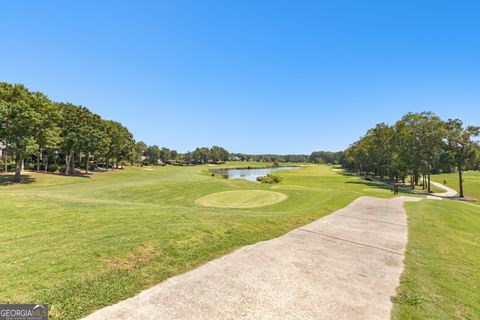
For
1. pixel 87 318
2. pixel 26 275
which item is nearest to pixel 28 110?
pixel 26 275

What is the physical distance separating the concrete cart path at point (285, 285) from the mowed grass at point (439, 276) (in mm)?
309

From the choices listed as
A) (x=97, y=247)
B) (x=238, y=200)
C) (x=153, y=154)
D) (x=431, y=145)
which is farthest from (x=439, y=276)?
(x=153, y=154)

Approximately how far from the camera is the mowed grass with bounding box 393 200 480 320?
478cm

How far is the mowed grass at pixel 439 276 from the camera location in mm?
4781

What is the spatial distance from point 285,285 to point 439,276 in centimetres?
465

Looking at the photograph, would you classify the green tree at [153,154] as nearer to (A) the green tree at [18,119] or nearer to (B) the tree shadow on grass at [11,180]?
(B) the tree shadow on grass at [11,180]

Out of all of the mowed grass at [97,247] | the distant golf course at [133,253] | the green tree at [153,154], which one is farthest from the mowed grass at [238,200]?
the green tree at [153,154]

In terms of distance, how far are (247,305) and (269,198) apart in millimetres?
16997

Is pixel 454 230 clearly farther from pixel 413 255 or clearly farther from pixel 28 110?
pixel 28 110

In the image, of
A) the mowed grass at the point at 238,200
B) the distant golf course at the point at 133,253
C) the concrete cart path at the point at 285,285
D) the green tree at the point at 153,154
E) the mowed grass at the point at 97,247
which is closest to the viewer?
the concrete cart path at the point at 285,285

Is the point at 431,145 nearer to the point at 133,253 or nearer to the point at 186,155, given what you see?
the point at 133,253

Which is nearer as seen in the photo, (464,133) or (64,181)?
(64,181)

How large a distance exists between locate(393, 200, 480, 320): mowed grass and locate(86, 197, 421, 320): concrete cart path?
1.01 ft

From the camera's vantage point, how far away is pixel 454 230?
12289mm
